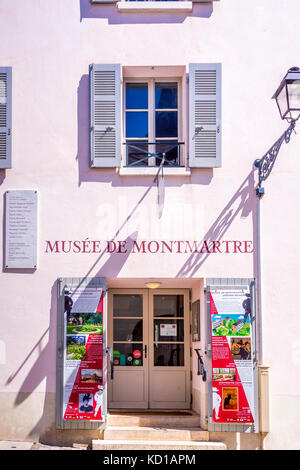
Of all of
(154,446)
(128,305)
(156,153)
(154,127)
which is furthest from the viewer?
(128,305)

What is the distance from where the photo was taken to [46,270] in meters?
9.59

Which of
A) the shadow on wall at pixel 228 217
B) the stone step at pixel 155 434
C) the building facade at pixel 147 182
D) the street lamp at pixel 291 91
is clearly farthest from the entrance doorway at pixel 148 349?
the street lamp at pixel 291 91

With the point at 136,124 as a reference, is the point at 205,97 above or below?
above

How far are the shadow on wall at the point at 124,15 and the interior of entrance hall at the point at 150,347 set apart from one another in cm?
414

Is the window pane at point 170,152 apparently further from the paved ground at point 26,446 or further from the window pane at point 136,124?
the paved ground at point 26,446

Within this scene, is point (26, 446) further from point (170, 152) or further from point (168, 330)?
point (170, 152)

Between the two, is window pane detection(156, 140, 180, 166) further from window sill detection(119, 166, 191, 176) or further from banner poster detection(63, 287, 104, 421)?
banner poster detection(63, 287, 104, 421)

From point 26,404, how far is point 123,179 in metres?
3.55

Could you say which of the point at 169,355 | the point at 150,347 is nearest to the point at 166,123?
the point at 150,347

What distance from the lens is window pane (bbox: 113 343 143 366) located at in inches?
424

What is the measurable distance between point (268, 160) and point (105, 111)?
2.53 m

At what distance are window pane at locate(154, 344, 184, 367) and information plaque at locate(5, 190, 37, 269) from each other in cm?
266

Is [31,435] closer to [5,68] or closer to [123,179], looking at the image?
[123,179]

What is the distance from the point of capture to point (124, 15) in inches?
392
